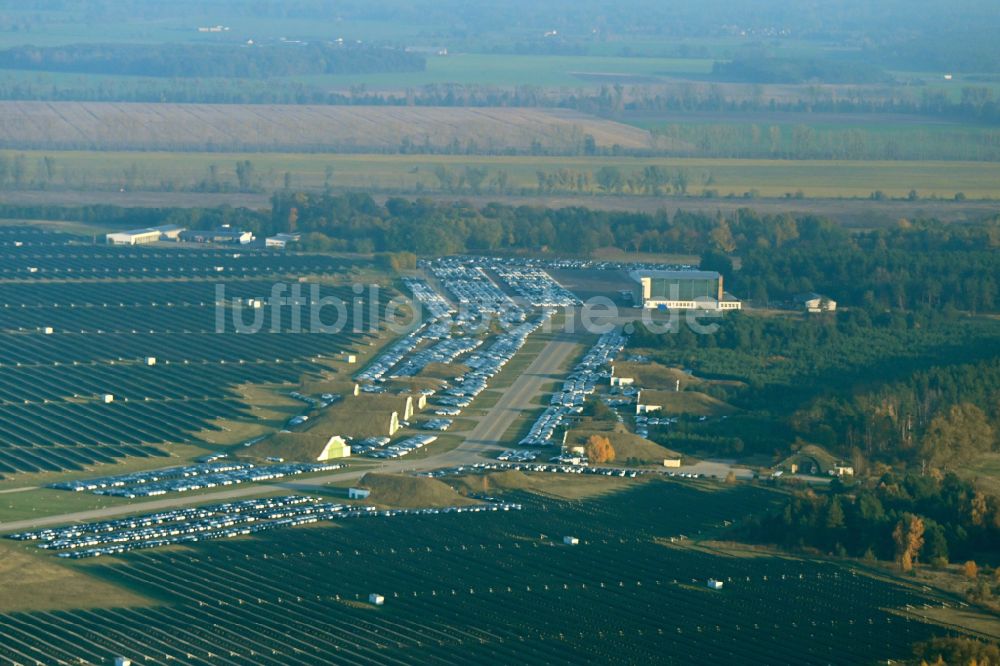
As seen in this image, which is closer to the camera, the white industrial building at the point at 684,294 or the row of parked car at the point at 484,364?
the row of parked car at the point at 484,364

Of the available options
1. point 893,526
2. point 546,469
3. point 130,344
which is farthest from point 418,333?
point 893,526

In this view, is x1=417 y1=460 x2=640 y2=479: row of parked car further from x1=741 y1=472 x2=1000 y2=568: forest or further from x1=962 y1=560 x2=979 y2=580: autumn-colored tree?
x1=962 y1=560 x2=979 y2=580: autumn-colored tree

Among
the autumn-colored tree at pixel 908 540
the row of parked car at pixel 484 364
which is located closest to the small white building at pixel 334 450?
the row of parked car at pixel 484 364

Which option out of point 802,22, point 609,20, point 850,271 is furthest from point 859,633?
point 609,20

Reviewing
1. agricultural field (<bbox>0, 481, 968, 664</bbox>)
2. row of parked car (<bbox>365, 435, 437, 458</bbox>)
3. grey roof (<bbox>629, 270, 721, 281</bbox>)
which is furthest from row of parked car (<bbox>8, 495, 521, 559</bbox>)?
grey roof (<bbox>629, 270, 721, 281</bbox>)

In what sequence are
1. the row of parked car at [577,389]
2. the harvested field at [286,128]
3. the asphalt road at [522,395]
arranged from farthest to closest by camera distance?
the harvested field at [286,128] < the row of parked car at [577,389] < the asphalt road at [522,395]

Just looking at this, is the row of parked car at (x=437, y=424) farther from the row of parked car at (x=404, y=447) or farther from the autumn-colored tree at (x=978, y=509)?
the autumn-colored tree at (x=978, y=509)

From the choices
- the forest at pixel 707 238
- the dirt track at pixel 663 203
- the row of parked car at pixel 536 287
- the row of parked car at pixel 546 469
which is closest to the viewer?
the row of parked car at pixel 546 469
